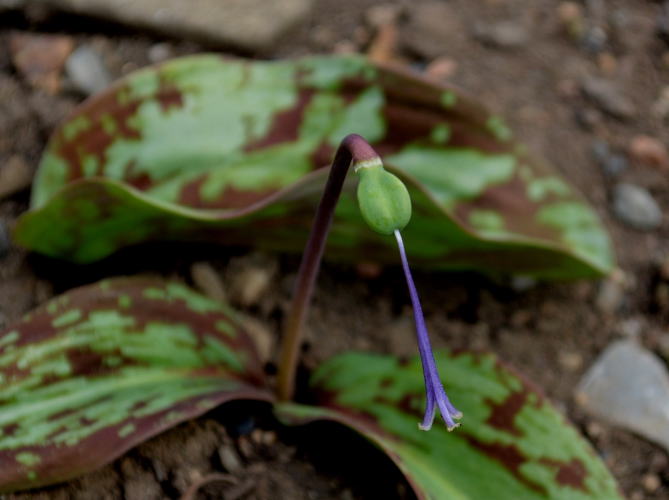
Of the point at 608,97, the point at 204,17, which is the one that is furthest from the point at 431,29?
the point at 204,17

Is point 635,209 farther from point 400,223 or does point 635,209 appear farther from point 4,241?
point 4,241

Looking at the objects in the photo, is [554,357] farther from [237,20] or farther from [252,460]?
[237,20]

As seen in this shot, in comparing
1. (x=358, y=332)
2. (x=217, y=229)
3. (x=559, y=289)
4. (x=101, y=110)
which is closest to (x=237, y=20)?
(x=101, y=110)

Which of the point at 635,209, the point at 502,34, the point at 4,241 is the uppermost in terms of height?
the point at 502,34

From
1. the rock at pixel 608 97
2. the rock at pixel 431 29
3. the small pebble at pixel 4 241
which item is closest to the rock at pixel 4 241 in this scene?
the small pebble at pixel 4 241

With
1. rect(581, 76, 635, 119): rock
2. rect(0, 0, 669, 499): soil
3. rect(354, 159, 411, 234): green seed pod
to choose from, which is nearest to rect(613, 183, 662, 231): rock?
rect(0, 0, 669, 499): soil

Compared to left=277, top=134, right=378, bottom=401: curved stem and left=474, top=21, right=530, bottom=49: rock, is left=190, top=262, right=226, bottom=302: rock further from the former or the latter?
left=474, top=21, right=530, bottom=49: rock
